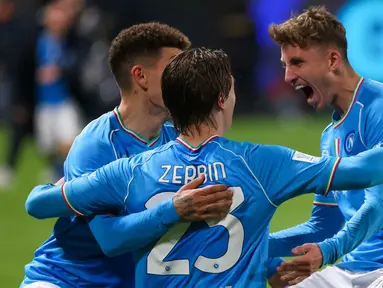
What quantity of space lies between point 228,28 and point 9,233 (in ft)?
35.6

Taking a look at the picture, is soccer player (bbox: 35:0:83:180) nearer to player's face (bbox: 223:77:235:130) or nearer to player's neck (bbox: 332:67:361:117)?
player's neck (bbox: 332:67:361:117)

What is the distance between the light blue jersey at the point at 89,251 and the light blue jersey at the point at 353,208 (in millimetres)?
770

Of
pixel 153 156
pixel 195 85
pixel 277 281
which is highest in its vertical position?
pixel 195 85

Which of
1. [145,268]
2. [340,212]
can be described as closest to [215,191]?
[145,268]

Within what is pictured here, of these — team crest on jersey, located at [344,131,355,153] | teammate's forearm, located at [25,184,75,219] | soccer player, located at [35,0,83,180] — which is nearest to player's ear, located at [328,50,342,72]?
team crest on jersey, located at [344,131,355,153]

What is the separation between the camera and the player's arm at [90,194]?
151 inches

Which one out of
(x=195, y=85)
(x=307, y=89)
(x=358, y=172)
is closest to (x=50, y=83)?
(x=307, y=89)

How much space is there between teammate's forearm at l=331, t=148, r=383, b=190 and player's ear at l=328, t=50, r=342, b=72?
845 mm

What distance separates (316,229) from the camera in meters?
4.52

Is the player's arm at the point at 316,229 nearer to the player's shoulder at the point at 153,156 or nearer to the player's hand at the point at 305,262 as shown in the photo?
the player's hand at the point at 305,262

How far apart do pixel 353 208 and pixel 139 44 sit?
1.33m

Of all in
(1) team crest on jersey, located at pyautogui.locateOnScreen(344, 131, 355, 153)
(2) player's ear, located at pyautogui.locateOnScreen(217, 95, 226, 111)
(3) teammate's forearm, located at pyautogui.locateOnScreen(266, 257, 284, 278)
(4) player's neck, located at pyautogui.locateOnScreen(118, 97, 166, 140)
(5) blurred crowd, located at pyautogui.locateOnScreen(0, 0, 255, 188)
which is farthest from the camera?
(5) blurred crowd, located at pyautogui.locateOnScreen(0, 0, 255, 188)

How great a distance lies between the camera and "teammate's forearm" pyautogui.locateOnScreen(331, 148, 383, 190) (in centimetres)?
365

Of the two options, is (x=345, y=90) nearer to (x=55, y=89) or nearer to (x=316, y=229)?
(x=316, y=229)
